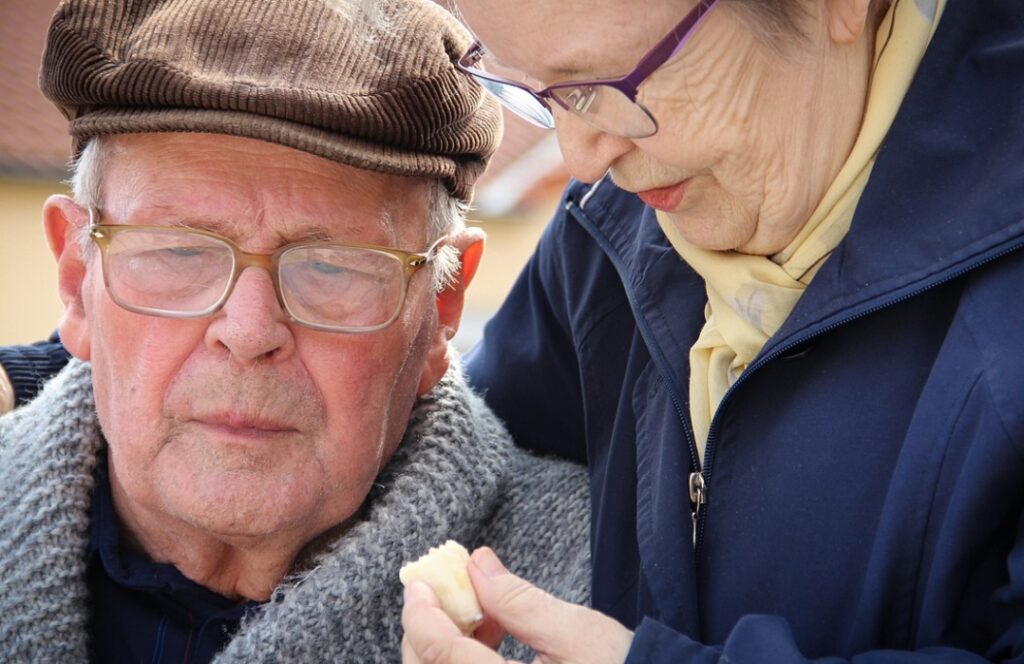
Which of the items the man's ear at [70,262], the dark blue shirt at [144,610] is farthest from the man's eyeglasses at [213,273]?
the dark blue shirt at [144,610]

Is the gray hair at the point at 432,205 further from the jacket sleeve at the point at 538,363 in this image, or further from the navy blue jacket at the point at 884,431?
the navy blue jacket at the point at 884,431

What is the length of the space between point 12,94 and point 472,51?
24.2ft

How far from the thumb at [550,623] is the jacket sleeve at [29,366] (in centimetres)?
151

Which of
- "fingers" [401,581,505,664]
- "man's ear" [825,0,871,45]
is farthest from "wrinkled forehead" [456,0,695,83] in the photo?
"fingers" [401,581,505,664]

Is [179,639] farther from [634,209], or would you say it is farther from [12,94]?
[12,94]

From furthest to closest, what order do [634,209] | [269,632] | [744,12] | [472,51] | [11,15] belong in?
1. [11,15]
2. [634,209]
3. [269,632]
4. [472,51]
5. [744,12]

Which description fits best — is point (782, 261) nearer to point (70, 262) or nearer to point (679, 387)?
point (679, 387)

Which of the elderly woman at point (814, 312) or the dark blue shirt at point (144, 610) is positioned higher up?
the elderly woman at point (814, 312)

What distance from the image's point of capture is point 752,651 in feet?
5.03

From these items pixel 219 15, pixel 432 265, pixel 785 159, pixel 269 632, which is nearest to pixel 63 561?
pixel 269 632

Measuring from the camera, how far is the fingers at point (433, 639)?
1.66m

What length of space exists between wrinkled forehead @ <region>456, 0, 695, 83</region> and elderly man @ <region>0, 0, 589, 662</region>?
1.61 ft

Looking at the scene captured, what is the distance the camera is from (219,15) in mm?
2205

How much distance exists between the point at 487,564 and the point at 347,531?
66 centimetres
